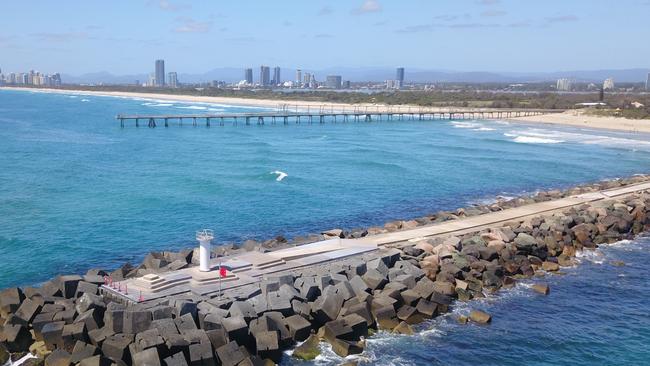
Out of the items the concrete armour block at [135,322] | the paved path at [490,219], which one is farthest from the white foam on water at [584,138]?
the concrete armour block at [135,322]

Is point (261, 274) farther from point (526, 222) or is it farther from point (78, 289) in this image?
point (526, 222)

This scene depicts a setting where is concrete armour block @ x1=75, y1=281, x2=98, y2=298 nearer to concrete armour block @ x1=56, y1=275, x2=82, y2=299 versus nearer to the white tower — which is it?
concrete armour block @ x1=56, y1=275, x2=82, y2=299

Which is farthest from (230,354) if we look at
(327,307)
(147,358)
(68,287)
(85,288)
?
(68,287)

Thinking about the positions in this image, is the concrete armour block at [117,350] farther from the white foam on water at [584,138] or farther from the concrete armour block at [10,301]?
the white foam on water at [584,138]

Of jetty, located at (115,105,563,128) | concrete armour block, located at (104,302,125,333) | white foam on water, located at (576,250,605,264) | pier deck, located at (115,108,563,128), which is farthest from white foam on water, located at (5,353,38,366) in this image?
jetty, located at (115,105,563,128)

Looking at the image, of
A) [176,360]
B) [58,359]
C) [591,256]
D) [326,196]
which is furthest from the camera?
[326,196]

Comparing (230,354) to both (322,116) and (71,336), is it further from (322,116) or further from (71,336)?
(322,116)
